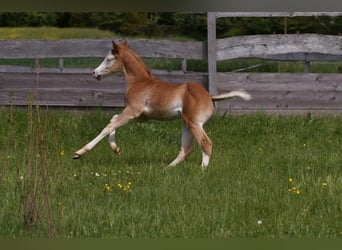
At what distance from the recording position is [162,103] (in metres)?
7.64

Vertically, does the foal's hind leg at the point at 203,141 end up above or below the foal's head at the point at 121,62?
below

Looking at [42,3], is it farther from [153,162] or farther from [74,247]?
[153,162]

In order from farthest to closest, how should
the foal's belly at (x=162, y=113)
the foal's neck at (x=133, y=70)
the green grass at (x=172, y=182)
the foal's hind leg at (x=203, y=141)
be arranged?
the foal's neck at (x=133, y=70), the foal's belly at (x=162, y=113), the foal's hind leg at (x=203, y=141), the green grass at (x=172, y=182)

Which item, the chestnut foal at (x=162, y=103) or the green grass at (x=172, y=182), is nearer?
the green grass at (x=172, y=182)

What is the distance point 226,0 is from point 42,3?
0.25 m

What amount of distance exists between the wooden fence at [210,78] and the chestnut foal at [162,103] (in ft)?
9.60

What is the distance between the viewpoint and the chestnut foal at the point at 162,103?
7484 millimetres

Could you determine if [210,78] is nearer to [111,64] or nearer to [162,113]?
[111,64]

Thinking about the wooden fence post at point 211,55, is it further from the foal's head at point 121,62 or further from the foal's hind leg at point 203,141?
the foal's hind leg at point 203,141

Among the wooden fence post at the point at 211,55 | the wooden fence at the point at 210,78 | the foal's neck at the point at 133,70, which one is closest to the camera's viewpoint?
the foal's neck at the point at 133,70

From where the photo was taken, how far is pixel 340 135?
9.90m

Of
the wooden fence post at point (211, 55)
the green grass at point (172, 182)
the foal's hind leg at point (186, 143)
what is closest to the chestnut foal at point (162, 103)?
the foal's hind leg at point (186, 143)

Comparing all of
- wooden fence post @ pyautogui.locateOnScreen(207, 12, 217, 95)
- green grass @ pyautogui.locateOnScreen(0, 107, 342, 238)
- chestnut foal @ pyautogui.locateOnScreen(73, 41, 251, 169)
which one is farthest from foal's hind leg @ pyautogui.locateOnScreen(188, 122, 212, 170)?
wooden fence post @ pyautogui.locateOnScreen(207, 12, 217, 95)

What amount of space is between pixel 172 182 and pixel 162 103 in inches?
63.5
